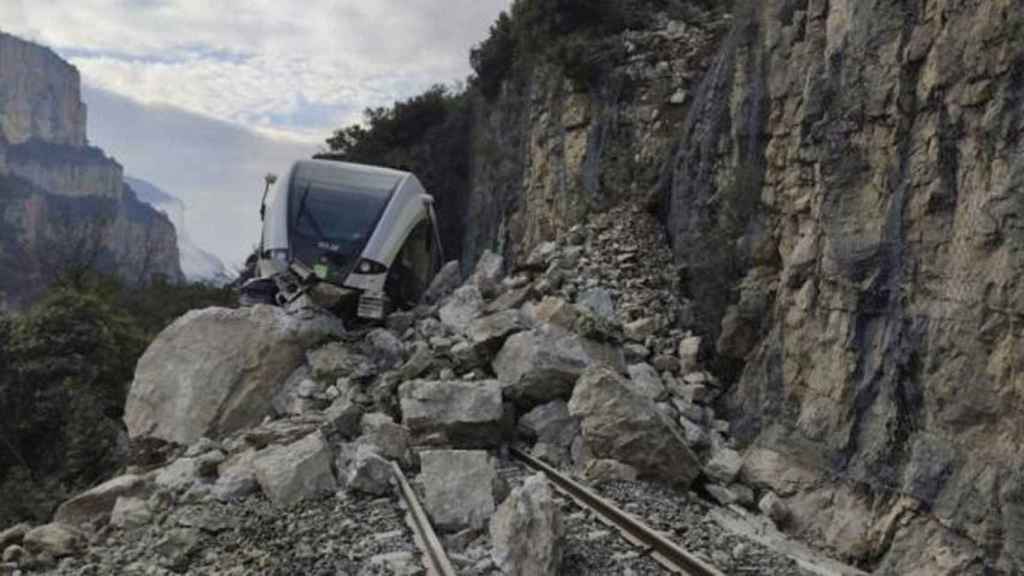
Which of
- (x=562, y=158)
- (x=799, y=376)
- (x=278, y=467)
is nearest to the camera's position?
(x=278, y=467)

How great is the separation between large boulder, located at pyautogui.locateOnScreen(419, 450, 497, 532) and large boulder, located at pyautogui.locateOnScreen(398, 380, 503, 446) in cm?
152

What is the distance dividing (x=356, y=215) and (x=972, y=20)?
10.2 metres

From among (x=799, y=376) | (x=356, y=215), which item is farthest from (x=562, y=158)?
(x=799, y=376)

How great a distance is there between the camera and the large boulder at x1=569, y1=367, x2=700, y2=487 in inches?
358

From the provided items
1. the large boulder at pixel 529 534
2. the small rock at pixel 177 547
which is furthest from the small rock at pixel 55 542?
the large boulder at pixel 529 534

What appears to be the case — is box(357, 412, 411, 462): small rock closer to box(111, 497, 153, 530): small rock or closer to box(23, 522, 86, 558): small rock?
box(111, 497, 153, 530): small rock

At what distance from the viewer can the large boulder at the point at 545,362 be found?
10.9m

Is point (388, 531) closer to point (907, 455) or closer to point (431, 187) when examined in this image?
point (907, 455)

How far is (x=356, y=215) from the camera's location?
50.7 feet

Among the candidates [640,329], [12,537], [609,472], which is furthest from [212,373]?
[609,472]

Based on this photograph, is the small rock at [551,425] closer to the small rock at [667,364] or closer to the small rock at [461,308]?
the small rock at [667,364]

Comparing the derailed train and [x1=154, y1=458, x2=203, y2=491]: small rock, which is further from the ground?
the derailed train

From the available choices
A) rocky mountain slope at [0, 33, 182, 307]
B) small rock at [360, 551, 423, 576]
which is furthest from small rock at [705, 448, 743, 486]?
rocky mountain slope at [0, 33, 182, 307]

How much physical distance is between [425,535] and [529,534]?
3.25ft
